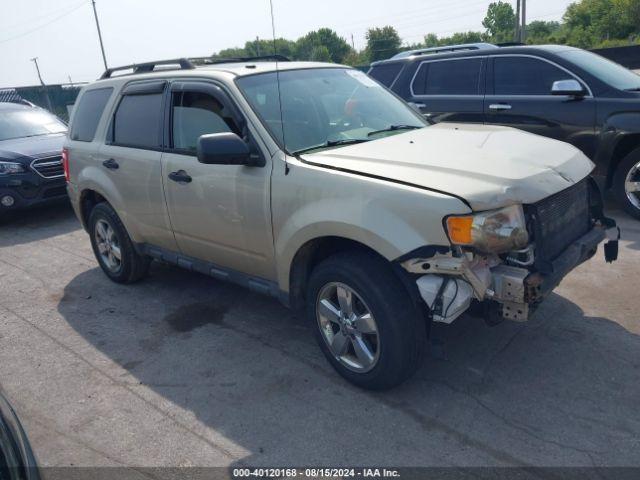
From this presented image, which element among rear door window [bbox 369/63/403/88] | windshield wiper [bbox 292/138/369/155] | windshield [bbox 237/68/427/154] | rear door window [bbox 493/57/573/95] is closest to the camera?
windshield wiper [bbox 292/138/369/155]

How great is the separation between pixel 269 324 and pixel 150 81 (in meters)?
2.25

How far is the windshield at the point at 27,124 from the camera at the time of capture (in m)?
9.33

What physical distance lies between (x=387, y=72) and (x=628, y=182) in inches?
140

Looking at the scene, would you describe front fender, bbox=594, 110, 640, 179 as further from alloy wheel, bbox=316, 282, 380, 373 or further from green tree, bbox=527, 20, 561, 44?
green tree, bbox=527, 20, 561, 44

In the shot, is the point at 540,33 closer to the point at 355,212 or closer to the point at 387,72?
the point at 387,72

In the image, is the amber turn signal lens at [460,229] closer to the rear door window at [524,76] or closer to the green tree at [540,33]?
the rear door window at [524,76]

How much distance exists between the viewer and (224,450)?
118 inches

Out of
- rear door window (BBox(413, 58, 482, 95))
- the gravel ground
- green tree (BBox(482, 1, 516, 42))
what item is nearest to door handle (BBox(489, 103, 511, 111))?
rear door window (BBox(413, 58, 482, 95))

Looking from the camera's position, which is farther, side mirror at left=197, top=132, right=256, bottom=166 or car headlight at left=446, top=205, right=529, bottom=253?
side mirror at left=197, top=132, right=256, bottom=166

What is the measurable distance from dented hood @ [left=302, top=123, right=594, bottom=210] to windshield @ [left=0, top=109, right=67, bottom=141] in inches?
303

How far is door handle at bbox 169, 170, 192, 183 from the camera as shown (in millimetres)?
4146

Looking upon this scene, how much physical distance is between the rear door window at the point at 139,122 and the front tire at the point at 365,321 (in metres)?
2.03

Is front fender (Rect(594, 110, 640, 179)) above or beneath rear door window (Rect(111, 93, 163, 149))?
beneath

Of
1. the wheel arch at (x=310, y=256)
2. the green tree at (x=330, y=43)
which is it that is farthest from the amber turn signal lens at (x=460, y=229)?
the green tree at (x=330, y=43)
